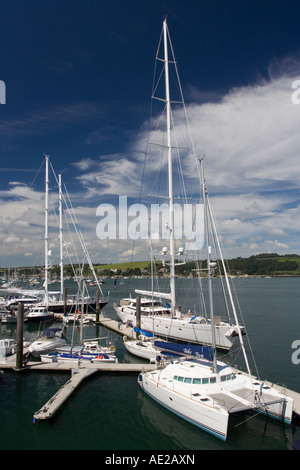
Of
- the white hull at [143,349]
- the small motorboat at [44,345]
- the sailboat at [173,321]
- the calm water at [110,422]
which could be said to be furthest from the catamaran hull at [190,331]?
the small motorboat at [44,345]

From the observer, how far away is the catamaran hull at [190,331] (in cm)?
3438

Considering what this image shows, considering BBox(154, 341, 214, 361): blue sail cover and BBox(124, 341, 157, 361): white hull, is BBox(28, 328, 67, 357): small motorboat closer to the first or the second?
BBox(124, 341, 157, 361): white hull

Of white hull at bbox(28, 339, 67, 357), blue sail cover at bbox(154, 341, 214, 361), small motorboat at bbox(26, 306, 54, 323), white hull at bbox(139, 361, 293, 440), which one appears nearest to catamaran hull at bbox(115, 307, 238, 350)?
blue sail cover at bbox(154, 341, 214, 361)

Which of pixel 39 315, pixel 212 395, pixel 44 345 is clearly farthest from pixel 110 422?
pixel 39 315

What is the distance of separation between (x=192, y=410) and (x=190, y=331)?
18031 mm

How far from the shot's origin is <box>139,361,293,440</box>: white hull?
1727cm

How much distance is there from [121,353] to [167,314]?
10.8 meters

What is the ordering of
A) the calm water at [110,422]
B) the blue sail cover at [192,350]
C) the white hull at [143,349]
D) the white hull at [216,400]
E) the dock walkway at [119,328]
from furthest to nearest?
the dock walkway at [119,328], the white hull at [143,349], the blue sail cover at [192,350], the white hull at [216,400], the calm water at [110,422]

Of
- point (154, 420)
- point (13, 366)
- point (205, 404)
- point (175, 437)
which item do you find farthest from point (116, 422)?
point (13, 366)

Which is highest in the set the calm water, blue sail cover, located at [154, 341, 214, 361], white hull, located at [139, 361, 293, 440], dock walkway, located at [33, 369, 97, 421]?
blue sail cover, located at [154, 341, 214, 361]

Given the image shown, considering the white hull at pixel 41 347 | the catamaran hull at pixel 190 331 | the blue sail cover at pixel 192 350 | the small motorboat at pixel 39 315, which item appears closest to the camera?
the blue sail cover at pixel 192 350

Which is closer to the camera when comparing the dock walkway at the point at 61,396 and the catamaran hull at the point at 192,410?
the catamaran hull at the point at 192,410

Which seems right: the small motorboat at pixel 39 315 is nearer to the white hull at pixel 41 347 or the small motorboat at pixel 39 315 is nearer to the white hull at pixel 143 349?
the white hull at pixel 41 347
